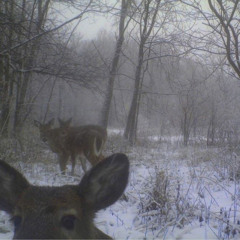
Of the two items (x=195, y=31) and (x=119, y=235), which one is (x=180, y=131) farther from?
(x=119, y=235)

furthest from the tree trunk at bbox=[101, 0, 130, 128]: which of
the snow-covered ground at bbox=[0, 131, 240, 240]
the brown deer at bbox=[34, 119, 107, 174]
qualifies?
the snow-covered ground at bbox=[0, 131, 240, 240]

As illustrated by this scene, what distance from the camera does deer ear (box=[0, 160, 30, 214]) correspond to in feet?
9.39

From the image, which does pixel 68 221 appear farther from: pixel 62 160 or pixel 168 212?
pixel 62 160

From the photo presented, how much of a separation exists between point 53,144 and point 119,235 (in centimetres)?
529

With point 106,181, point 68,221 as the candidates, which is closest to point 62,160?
point 106,181

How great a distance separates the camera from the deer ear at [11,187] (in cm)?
286

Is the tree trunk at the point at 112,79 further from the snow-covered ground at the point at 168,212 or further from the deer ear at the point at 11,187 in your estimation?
the deer ear at the point at 11,187

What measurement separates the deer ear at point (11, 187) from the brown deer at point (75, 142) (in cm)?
561

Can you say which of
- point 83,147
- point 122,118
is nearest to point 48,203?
point 83,147

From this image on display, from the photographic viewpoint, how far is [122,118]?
2083 centimetres

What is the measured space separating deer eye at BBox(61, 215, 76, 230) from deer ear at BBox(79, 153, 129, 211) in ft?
0.91

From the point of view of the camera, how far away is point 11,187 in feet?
9.48

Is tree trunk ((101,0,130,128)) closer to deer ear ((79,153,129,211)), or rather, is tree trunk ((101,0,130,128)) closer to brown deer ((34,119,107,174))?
brown deer ((34,119,107,174))

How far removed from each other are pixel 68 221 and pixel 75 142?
6727 millimetres
